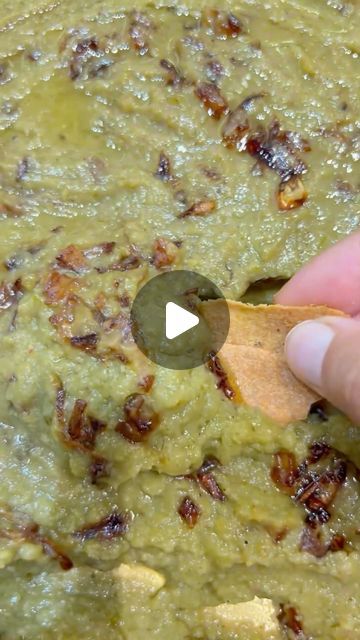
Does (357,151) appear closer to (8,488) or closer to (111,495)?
(111,495)

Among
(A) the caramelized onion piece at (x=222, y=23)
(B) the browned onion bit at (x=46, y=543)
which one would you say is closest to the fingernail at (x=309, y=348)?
(B) the browned onion bit at (x=46, y=543)

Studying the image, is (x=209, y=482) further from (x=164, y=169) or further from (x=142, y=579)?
(x=164, y=169)

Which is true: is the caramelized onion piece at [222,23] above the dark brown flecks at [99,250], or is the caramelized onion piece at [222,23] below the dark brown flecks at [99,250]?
above

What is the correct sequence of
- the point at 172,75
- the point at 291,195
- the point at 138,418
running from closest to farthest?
the point at 138,418 → the point at 291,195 → the point at 172,75

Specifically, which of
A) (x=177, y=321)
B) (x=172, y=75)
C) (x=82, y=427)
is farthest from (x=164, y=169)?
(x=82, y=427)

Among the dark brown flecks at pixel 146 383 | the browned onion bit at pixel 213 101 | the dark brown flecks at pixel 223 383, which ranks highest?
the browned onion bit at pixel 213 101

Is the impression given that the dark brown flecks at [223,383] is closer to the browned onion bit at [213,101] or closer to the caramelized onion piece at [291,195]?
the caramelized onion piece at [291,195]
